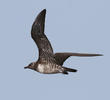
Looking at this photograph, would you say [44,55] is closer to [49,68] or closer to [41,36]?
[49,68]

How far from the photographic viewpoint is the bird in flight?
12.3 meters

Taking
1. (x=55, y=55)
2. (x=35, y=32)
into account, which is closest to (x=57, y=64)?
(x=55, y=55)

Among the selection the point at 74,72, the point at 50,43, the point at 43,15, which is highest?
the point at 43,15

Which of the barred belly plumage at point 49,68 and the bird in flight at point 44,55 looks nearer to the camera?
the bird in flight at point 44,55

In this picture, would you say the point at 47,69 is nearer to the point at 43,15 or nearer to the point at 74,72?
the point at 74,72

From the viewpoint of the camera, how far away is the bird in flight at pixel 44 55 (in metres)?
12.3

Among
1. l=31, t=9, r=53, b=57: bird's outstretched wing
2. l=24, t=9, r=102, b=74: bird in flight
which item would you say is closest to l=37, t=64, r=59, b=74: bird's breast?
l=24, t=9, r=102, b=74: bird in flight

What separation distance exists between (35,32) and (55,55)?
950 mm

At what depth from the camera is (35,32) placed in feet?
40.7

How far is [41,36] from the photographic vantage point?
12422mm

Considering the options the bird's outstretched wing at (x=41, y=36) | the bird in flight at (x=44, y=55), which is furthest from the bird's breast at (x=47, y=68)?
the bird's outstretched wing at (x=41, y=36)

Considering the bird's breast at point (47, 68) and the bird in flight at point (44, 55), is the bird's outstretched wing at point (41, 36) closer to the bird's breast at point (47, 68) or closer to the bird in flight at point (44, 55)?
the bird in flight at point (44, 55)

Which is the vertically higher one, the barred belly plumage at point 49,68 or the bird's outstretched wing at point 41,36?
the bird's outstretched wing at point 41,36

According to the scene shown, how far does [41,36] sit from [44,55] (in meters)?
0.63
